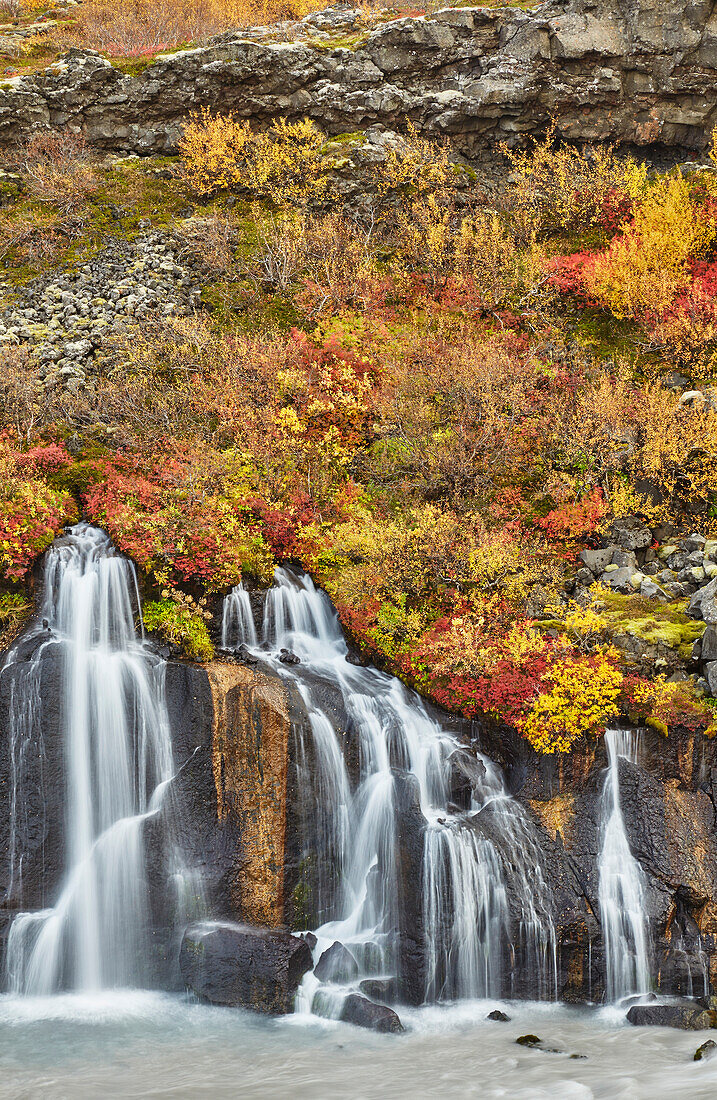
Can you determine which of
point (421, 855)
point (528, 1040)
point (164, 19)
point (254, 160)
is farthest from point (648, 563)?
point (164, 19)

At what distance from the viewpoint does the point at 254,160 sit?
1181 inches

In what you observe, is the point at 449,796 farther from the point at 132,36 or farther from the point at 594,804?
the point at 132,36

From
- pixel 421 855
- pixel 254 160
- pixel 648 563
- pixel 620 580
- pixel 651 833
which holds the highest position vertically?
pixel 254 160

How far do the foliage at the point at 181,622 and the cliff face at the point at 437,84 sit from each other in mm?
25175

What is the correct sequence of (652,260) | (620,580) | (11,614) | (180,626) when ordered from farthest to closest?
(652,260), (620,580), (180,626), (11,614)

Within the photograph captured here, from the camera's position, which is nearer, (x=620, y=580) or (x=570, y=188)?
(x=620, y=580)

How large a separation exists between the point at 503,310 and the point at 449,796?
18284mm

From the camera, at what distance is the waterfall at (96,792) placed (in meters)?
12.0

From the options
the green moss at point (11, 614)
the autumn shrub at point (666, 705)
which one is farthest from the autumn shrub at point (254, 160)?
the autumn shrub at point (666, 705)

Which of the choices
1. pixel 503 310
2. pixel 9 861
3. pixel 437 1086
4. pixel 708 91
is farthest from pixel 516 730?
pixel 708 91

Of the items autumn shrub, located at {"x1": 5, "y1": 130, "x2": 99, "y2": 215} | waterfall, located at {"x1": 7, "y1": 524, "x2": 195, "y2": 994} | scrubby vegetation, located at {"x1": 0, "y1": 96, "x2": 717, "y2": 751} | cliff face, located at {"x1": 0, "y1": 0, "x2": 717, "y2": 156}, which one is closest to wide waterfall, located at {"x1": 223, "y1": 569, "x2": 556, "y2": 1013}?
scrubby vegetation, located at {"x1": 0, "y1": 96, "x2": 717, "y2": 751}

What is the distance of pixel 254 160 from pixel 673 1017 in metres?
31.8

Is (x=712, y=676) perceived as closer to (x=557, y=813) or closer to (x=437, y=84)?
(x=557, y=813)

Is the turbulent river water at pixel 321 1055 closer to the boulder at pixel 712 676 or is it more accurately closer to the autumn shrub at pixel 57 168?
the boulder at pixel 712 676
